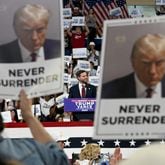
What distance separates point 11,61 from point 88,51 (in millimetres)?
8672

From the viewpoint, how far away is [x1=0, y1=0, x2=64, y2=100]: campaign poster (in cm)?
256

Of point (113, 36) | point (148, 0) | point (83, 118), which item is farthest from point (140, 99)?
point (148, 0)

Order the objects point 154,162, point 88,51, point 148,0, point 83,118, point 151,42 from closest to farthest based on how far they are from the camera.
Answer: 1. point 154,162
2. point 151,42
3. point 83,118
4. point 88,51
5. point 148,0

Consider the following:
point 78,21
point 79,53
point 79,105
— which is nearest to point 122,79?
point 79,105

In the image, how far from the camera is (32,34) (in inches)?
99.4

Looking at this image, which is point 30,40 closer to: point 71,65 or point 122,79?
point 122,79

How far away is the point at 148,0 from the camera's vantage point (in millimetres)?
13984

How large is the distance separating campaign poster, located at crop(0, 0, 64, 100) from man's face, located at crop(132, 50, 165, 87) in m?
→ 0.36

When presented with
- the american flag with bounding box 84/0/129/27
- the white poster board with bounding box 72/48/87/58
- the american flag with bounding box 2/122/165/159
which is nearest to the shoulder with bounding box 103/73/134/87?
the american flag with bounding box 2/122/165/159

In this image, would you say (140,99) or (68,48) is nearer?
(140,99)

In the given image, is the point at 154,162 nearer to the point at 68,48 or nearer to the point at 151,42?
the point at 151,42

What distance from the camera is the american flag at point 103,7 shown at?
512 inches

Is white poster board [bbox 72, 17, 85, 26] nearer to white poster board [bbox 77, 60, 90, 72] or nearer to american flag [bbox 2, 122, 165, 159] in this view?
white poster board [bbox 77, 60, 90, 72]

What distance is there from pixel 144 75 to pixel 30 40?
48 cm
